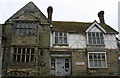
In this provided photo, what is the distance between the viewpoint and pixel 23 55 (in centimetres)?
1422

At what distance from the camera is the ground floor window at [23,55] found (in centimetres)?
1405

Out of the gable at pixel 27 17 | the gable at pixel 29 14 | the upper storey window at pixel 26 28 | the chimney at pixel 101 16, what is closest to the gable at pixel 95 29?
the chimney at pixel 101 16

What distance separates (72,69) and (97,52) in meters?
4.40

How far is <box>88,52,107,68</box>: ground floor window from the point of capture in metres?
15.6

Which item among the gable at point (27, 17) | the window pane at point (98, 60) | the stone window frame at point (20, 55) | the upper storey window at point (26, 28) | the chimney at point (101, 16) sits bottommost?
the window pane at point (98, 60)

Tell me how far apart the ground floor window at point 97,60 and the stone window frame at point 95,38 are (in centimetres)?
164

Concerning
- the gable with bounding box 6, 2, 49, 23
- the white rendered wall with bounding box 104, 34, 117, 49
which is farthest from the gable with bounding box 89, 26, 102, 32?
the gable with bounding box 6, 2, 49, 23

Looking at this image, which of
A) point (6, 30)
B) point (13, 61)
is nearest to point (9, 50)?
point (13, 61)

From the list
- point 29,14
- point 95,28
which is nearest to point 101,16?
point 95,28

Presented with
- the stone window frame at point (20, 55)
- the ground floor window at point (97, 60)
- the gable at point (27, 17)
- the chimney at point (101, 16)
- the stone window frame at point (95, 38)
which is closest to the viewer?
the stone window frame at point (20, 55)

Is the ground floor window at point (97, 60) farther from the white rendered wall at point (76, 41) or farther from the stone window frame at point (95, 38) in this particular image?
the white rendered wall at point (76, 41)

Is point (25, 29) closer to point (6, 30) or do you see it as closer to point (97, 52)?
point (6, 30)

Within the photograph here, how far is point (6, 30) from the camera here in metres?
15.3

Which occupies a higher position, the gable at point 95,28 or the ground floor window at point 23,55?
the gable at point 95,28
